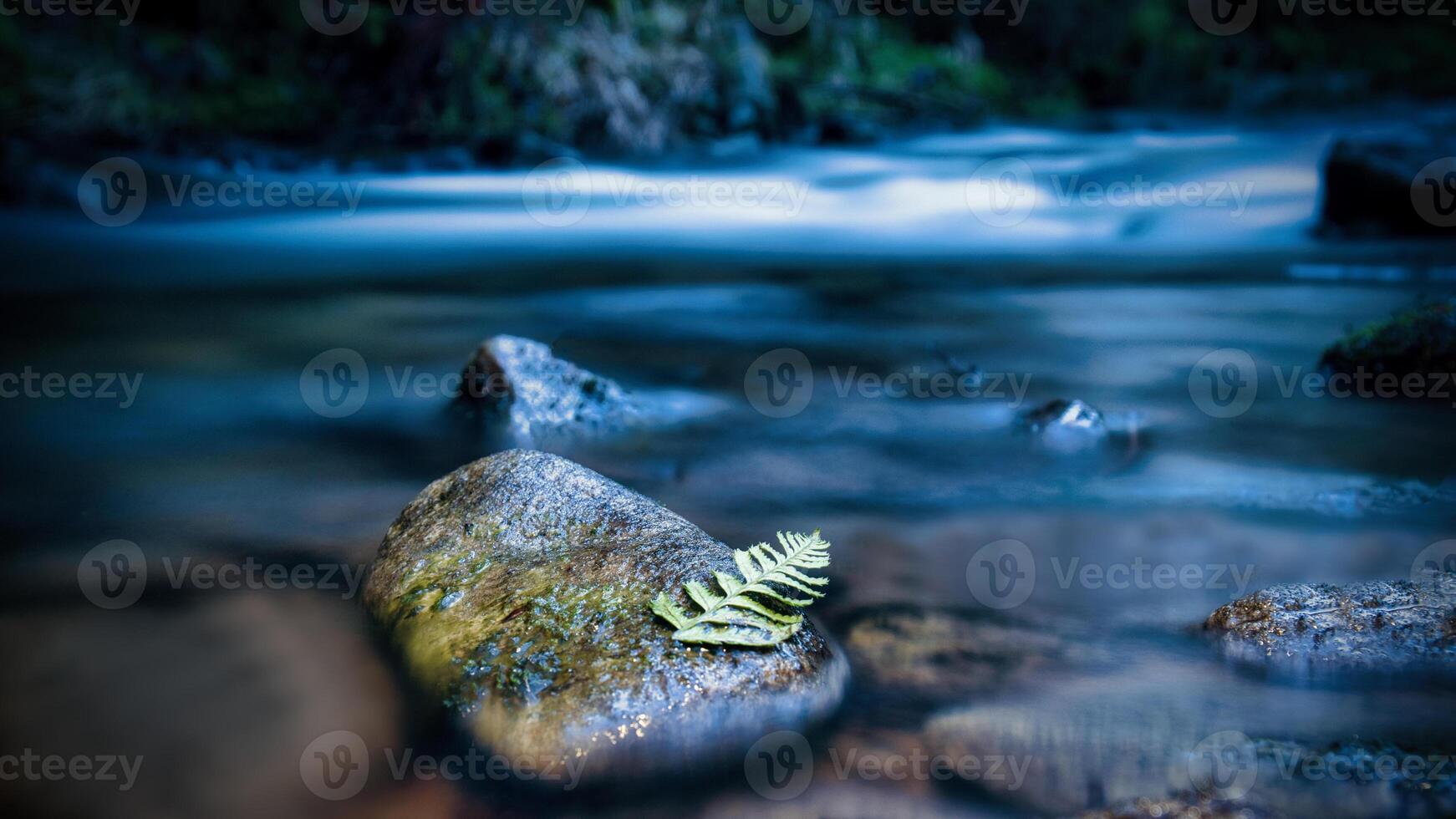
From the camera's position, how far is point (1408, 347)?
5262mm

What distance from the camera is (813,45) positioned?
59.9 ft

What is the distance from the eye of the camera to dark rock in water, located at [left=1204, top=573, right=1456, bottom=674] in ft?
8.34

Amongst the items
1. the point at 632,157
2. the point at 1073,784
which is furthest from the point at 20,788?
the point at 632,157

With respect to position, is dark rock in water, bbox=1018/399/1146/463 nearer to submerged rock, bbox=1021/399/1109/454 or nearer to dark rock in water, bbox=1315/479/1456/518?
submerged rock, bbox=1021/399/1109/454

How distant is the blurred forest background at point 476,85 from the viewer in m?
12.2

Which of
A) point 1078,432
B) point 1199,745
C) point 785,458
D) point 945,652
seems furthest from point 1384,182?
point 1199,745

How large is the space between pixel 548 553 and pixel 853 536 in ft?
4.30

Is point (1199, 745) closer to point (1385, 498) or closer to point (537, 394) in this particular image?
point (1385, 498)

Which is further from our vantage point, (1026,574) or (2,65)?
(2,65)

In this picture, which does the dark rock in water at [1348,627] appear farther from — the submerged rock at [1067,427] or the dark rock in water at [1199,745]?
the submerged rock at [1067,427]

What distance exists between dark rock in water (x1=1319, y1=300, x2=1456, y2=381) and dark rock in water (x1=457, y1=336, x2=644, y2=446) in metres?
3.80

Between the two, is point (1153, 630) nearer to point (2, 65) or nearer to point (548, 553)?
point (548, 553)

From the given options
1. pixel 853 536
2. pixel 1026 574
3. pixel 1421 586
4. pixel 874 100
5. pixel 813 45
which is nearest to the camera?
pixel 1421 586

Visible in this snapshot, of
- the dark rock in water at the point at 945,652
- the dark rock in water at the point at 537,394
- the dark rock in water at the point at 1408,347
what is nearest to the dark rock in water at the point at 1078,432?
the dark rock in water at the point at 1408,347
